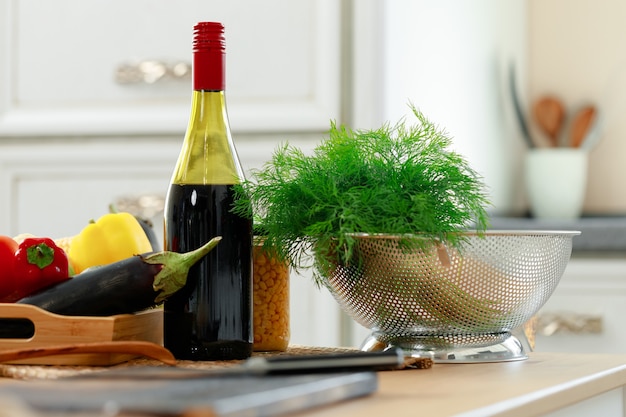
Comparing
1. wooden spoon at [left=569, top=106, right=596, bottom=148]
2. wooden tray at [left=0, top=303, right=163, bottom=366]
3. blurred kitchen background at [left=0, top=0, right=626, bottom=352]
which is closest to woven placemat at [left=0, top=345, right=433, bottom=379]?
wooden tray at [left=0, top=303, right=163, bottom=366]

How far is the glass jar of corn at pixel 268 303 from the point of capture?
0.95m

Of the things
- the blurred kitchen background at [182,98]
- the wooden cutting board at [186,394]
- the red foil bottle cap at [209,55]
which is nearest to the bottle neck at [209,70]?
the red foil bottle cap at [209,55]

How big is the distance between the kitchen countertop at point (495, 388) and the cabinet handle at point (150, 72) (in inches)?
38.3

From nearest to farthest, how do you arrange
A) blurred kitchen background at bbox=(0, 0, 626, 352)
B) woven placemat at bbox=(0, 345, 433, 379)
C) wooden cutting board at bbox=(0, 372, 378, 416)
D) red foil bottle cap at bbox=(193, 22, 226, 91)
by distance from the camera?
1. wooden cutting board at bbox=(0, 372, 378, 416)
2. woven placemat at bbox=(0, 345, 433, 379)
3. red foil bottle cap at bbox=(193, 22, 226, 91)
4. blurred kitchen background at bbox=(0, 0, 626, 352)

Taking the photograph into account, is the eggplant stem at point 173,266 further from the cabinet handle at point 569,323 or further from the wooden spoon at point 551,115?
the wooden spoon at point 551,115

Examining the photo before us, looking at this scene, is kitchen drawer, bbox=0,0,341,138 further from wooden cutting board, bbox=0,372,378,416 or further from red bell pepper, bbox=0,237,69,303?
wooden cutting board, bbox=0,372,378,416

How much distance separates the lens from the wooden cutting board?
51 centimetres

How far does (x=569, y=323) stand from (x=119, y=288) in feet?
3.73

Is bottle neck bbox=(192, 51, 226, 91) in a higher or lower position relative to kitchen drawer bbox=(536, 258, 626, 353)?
higher

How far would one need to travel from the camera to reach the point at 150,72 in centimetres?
179

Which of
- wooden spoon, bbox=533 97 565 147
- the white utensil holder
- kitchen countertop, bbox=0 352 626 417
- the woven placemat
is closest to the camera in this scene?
kitchen countertop, bbox=0 352 626 417

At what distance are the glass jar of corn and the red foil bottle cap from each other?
15 centimetres

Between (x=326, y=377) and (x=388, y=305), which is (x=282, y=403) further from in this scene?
(x=388, y=305)

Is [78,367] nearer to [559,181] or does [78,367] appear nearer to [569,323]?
[569,323]
